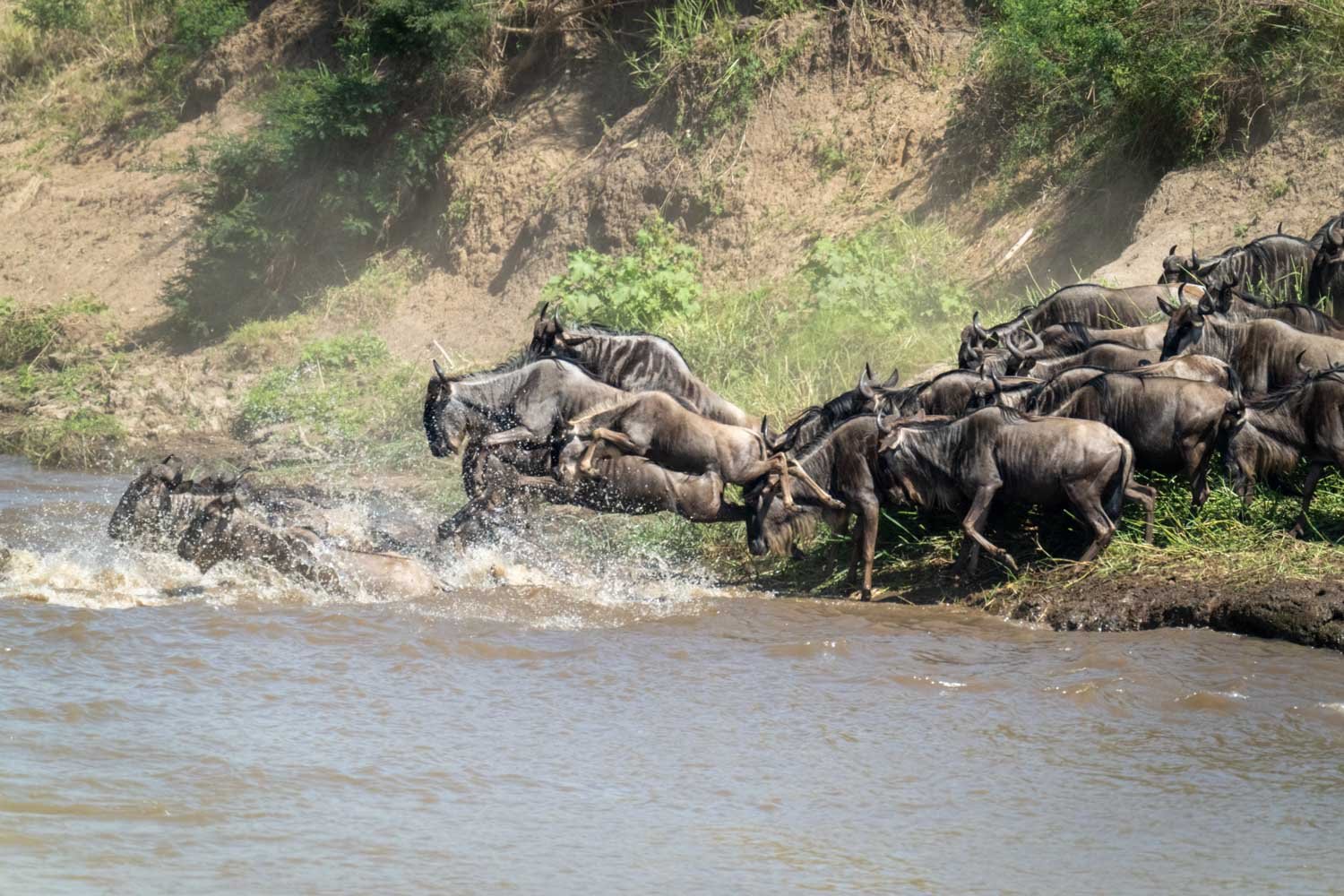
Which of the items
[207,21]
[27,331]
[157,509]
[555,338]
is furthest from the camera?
[207,21]

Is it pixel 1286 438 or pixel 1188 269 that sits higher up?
pixel 1188 269

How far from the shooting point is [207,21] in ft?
75.4

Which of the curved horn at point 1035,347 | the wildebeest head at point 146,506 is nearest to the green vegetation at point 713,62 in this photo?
the curved horn at point 1035,347

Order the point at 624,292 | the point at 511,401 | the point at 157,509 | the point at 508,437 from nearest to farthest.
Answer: the point at 157,509
the point at 508,437
the point at 511,401
the point at 624,292

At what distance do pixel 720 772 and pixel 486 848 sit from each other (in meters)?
1.05

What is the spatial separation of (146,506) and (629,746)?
400cm

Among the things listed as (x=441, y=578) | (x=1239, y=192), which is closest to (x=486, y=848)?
(x=441, y=578)

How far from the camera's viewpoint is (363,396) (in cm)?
1506

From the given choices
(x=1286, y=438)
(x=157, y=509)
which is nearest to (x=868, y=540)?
(x=1286, y=438)

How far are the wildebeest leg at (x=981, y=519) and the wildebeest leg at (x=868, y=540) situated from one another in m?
0.52

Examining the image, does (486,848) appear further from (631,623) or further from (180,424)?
(180,424)

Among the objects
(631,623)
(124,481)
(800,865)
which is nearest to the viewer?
(800,865)

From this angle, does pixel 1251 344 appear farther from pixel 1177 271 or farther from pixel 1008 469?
pixel 1177 271

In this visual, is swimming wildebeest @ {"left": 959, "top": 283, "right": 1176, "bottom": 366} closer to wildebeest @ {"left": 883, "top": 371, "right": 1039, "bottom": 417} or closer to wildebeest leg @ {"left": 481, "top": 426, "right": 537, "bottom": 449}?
wildebeest @ {"left": 883, "top": 371, "right": 1039, "bottom": 417}
